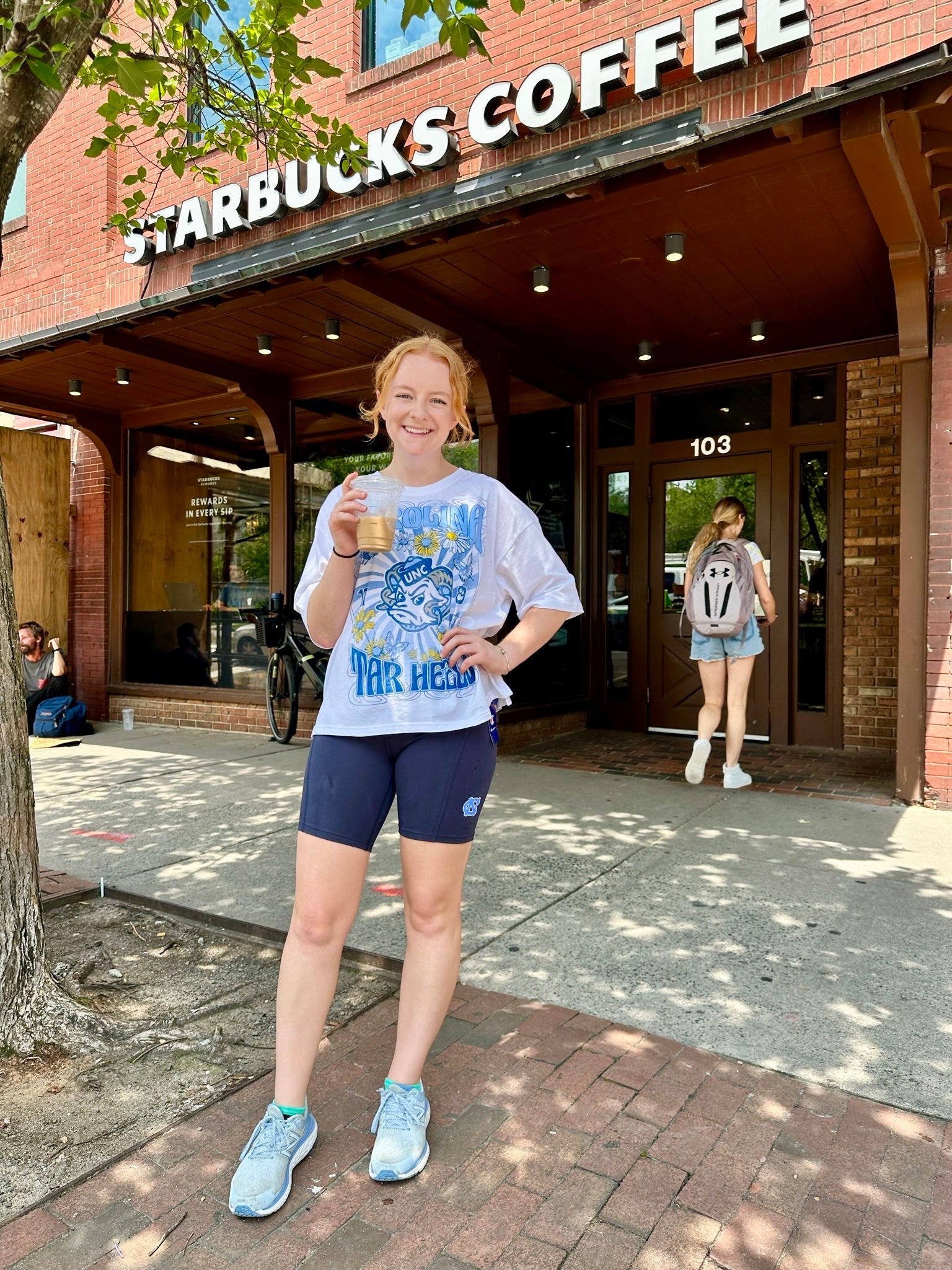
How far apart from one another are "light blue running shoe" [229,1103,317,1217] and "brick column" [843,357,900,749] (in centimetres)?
612

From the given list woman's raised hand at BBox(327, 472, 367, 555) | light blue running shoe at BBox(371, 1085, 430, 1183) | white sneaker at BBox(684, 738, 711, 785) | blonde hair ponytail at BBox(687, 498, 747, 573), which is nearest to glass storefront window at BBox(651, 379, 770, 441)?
→ blonde hair ponytail at BBox(687, 498, 747, 573)

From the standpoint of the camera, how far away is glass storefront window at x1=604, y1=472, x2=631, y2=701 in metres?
8.17

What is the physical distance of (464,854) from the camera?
203 cm

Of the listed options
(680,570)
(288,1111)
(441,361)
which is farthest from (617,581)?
(288,1111)

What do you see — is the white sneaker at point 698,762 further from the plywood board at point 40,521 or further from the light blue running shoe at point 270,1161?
the plywood board at point 40,521

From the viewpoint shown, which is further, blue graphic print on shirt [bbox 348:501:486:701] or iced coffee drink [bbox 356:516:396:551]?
blue graphic print on shirt [bbox 348:501:486:701]

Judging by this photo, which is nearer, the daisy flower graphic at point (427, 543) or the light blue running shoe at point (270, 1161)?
the light blue running shoe at point (270, 1161)

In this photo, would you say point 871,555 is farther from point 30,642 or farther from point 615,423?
point 30,642

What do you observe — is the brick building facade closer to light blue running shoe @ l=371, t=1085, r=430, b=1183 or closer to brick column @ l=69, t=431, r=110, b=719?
brick column @ l=69, t=431, r=110, b=719

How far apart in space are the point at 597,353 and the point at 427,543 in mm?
5775

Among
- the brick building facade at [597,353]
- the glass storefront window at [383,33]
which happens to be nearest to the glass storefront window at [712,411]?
the brick building facade at [597,353]

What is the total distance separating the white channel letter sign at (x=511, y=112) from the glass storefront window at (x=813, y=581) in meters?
3.05

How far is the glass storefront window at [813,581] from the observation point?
7.23 m

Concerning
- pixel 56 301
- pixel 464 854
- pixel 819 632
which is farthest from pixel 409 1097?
pixel 56 301
